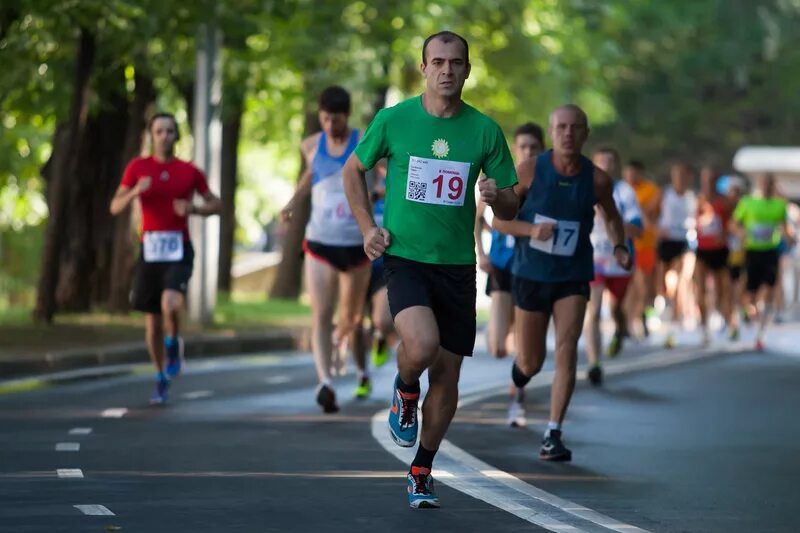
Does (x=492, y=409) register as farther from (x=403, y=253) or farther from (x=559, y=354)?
(x=403, y=253)

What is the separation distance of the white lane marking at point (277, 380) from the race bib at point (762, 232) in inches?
303

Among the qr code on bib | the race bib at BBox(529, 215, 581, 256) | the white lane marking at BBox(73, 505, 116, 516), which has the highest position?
the qr code on bib

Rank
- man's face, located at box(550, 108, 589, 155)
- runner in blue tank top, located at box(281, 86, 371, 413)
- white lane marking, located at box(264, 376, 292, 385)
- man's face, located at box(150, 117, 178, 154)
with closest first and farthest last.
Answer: man's face, located at box(550, 108, 589, 155)
runner in blue tank top, located at box(281, 86, 371, 413)
man's face, located at box(150, 117, 178, 154)
white lane marking, located at box(264, 376, 292, 385)

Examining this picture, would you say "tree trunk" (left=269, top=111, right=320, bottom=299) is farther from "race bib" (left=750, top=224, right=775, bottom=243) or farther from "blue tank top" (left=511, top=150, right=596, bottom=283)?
"blue tank top" (left=511, top=150, right=596, bottom=283)

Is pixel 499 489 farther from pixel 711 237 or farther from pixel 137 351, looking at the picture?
pixel 711 237

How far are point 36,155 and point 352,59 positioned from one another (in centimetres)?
450

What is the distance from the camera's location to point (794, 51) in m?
57.3

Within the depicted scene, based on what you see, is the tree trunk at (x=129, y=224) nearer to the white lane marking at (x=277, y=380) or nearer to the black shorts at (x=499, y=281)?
the white lane marking at (x=277, y=380)

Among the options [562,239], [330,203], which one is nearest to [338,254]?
[330,203]

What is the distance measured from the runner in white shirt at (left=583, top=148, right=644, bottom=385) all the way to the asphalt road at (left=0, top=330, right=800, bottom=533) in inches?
13.4

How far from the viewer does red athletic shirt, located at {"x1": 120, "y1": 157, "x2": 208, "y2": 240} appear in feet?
48.9

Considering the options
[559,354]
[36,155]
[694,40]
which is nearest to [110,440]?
[559,354]

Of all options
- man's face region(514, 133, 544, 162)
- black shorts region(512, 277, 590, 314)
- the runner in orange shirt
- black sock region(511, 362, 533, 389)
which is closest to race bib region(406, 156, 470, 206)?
black shorts region(512, 277, 590, 314)

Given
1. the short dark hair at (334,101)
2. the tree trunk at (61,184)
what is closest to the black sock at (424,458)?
the short dark hair at (334,101)
